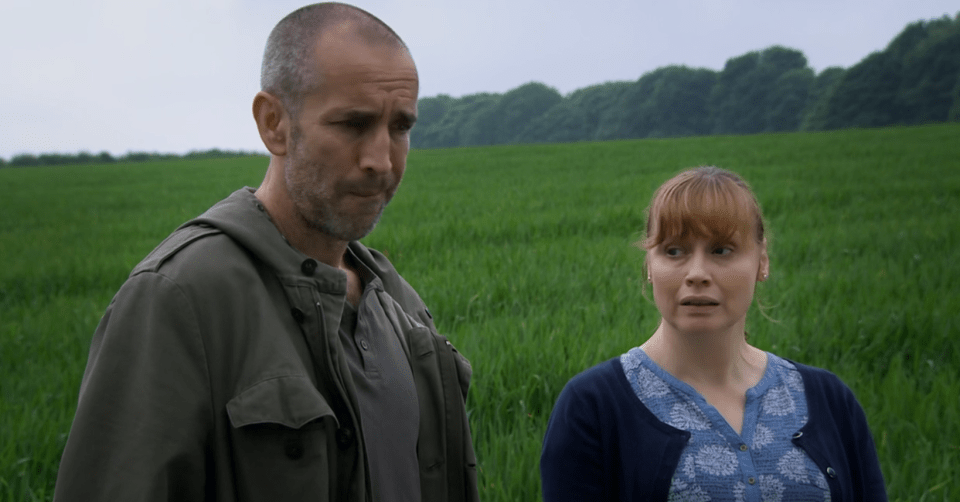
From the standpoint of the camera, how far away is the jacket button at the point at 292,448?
1535mm

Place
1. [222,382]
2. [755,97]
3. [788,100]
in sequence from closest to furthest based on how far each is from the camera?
[222,382]
[788,100]
[755,97]

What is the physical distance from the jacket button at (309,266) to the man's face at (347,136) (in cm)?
8

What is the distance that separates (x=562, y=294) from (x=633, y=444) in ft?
14.4

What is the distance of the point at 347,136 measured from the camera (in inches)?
65.1

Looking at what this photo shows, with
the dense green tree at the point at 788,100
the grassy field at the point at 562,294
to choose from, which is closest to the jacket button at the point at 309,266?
the grassy field at the point at 562,294

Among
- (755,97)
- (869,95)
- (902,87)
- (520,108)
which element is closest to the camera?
(869,95)

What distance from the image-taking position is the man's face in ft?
5.38

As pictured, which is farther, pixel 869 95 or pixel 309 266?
pixel 869 95

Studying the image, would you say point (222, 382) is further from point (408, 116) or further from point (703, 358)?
point (703, 358)

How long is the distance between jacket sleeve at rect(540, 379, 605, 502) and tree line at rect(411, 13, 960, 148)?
57.5 m

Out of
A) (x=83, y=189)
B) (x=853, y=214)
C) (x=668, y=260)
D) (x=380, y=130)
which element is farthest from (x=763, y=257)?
(x=83, y=189)

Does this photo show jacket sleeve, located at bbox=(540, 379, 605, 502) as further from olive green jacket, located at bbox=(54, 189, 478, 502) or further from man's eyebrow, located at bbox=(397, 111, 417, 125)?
man's eyebrow, located at bbox=(397, 111, 417, 125)

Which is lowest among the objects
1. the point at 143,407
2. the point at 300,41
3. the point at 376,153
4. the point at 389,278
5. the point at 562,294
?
the point at 562,294

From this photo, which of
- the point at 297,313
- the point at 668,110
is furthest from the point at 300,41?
the point at 668,110
